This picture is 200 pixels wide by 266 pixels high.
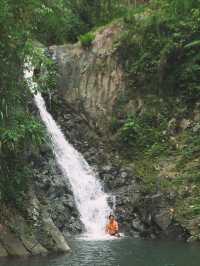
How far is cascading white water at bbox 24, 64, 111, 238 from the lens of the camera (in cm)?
2461

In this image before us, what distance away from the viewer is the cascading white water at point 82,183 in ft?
80.7

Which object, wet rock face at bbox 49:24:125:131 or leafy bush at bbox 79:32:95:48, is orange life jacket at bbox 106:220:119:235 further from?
leafy bush at bbox 79:32:95:48

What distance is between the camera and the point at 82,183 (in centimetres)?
2656

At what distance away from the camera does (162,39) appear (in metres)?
30.2

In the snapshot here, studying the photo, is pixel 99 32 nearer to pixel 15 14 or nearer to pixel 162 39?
pixel 162 39

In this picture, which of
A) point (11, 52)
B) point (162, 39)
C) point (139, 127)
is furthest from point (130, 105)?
point (11, 52)

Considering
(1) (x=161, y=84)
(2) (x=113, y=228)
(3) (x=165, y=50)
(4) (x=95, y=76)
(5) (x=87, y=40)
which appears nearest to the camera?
(2) (x=113, y=228)

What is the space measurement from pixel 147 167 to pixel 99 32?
10006mm

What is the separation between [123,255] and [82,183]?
30.9 feet

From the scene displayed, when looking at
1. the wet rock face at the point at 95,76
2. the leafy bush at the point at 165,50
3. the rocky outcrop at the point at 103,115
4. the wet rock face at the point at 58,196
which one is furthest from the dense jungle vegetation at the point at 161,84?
the wet rock face at the point at 58,196

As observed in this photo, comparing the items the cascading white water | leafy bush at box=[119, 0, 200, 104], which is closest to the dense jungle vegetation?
leafy bush at box=[119, 0, 200, 104]

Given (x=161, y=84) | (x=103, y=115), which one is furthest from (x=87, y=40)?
(x=161, y=84)

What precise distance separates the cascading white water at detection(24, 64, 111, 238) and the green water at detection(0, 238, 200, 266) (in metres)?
3.22

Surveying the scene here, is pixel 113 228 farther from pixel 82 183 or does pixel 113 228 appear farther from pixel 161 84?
pixel 161 84
